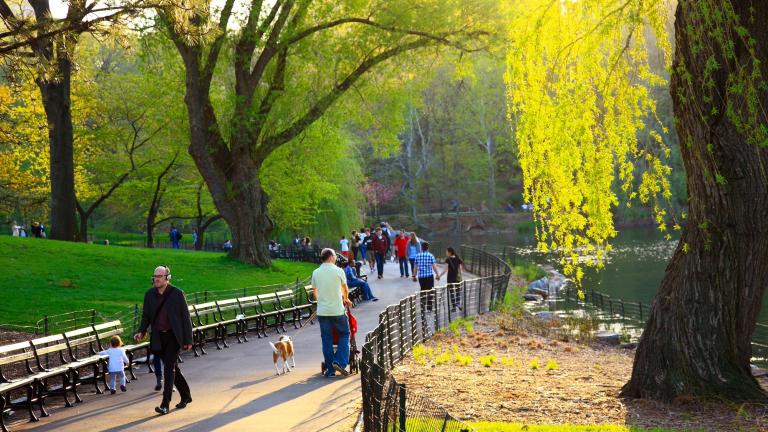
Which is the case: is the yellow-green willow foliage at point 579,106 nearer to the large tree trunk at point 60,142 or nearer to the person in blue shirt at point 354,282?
the person in blue shirt at point 354,282

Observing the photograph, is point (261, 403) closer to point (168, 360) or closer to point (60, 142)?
point (168, 360)

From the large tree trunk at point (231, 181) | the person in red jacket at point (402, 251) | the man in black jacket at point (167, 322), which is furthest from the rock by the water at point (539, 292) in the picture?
the man in black jacket at point (167, 322)

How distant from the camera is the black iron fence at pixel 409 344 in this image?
763cm

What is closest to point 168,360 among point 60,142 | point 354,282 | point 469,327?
point 469,327

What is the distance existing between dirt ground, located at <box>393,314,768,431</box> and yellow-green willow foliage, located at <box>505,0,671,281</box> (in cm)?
180

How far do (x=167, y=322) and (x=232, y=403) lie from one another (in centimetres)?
141

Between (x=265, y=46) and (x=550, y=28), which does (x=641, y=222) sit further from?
(x=550, y=28)

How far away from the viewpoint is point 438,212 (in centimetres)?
9456

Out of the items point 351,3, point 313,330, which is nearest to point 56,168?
point 351,3

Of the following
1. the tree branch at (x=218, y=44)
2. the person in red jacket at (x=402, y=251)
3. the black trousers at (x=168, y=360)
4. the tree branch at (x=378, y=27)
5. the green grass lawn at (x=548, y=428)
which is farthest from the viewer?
the person in red jacket at (x=402, y=251)

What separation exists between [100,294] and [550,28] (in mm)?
16545

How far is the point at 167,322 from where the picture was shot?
11891mm

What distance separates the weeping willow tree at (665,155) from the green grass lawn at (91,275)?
1335cm

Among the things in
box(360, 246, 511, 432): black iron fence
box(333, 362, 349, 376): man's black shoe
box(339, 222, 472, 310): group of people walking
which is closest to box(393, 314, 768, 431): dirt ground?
box(360, 246, 511, 432): black iron fence
